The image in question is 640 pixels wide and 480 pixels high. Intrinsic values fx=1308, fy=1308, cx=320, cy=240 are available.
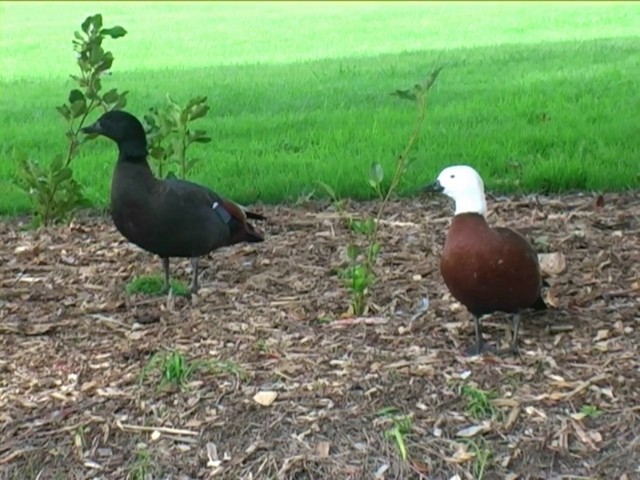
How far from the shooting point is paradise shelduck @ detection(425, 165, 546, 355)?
16.8 feet

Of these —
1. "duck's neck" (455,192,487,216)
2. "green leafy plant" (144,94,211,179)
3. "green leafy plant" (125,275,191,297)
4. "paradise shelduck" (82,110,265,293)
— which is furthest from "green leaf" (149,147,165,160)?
"duck's neck" (455,192,487,216)

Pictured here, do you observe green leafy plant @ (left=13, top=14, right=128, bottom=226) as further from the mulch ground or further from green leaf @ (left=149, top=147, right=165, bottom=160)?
the mulch ground

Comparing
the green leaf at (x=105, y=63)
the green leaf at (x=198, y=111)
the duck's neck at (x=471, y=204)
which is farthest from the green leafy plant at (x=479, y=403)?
the green leaf at (x=105, y=63)

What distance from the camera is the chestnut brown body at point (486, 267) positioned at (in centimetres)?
511

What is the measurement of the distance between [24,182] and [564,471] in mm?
4158

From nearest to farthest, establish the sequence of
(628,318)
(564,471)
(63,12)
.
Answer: (564,471) < (628,318) < (63,12)

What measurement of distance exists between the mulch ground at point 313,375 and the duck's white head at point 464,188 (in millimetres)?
572

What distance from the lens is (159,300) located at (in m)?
6.21

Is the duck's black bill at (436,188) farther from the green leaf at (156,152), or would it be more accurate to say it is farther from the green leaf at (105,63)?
the green leaf at (105,63)

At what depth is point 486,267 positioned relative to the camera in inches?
201

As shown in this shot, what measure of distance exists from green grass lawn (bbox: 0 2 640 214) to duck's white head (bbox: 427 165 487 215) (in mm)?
3118

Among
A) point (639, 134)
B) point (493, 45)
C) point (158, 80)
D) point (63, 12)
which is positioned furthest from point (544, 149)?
point (63, 12)

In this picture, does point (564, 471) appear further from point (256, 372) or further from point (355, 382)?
point (256, 372)

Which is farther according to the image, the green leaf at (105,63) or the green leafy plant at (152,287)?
the green leaf at (105,63)
